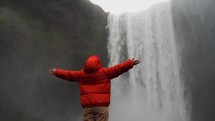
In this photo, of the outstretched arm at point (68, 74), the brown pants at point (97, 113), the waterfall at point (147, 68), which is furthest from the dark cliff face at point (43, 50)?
the brown pants at point (97, 113)

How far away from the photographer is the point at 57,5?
27141mm

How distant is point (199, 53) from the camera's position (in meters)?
21.9

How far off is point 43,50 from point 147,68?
28.7 ft

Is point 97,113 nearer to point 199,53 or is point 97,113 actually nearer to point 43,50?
point 199,53

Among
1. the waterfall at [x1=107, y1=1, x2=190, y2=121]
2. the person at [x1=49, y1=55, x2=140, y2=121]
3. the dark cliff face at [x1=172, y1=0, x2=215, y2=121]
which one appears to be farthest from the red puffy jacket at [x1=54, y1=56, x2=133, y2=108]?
the waterfall at [x1=107, y1=1, x2=190, y2=121]

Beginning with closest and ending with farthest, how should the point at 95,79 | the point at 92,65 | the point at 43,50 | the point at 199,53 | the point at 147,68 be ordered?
the point at 92,65 → the point at 95,79 → the point at 199,53 → the point at 43,50 → the point at 147,68

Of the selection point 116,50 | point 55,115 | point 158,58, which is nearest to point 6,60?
point 55,115

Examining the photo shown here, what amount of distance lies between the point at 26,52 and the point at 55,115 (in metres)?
5.23

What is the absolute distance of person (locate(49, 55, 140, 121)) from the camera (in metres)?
5.47

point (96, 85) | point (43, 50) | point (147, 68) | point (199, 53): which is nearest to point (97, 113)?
point (96, 85)

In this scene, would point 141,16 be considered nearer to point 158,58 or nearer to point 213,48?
point 158,58

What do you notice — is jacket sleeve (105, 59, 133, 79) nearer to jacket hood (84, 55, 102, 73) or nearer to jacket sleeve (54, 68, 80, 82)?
jacket hood (84, 55, 102, 73)

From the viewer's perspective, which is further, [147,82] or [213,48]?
[147,82]

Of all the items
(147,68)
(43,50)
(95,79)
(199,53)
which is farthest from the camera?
(147,68)
